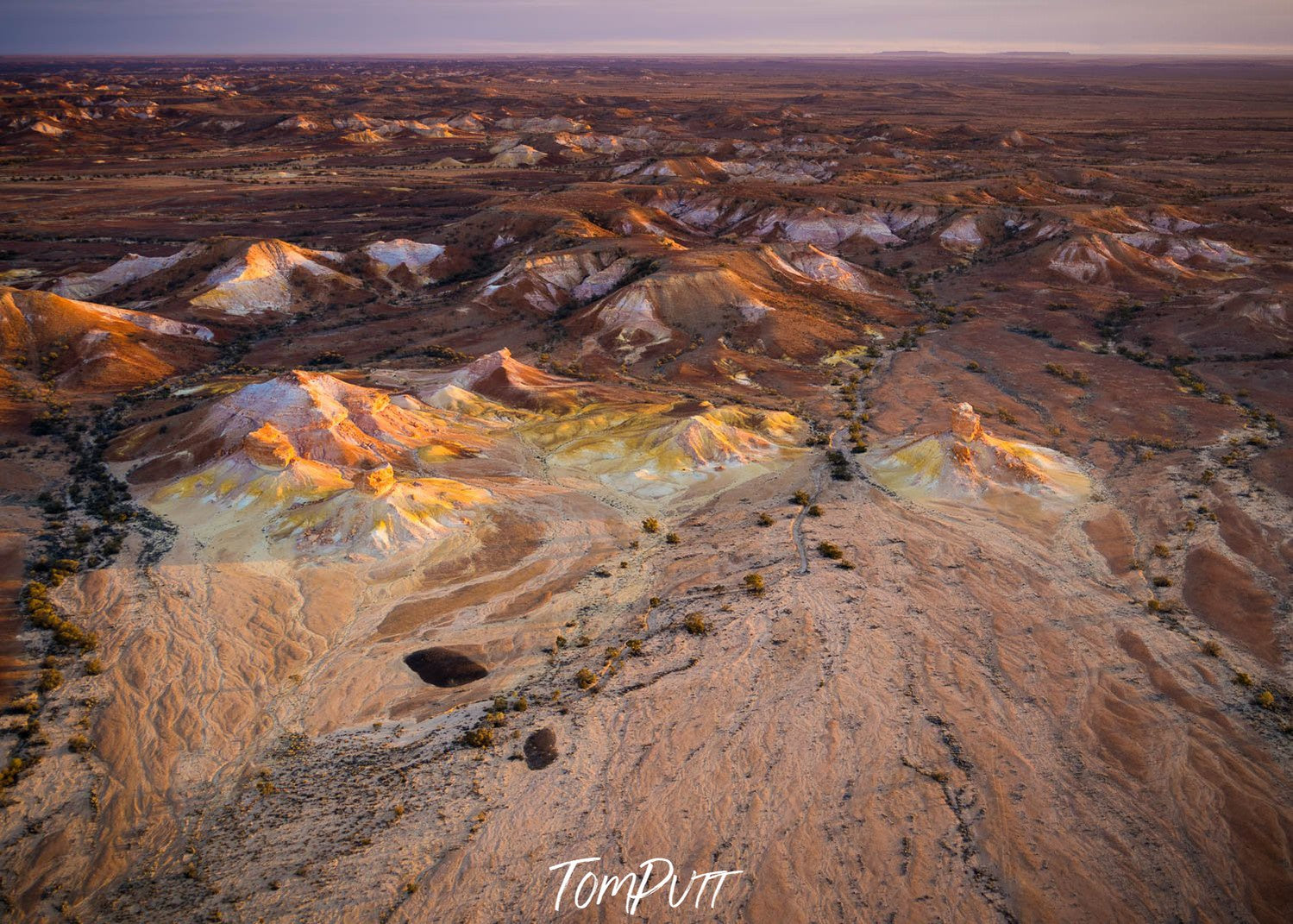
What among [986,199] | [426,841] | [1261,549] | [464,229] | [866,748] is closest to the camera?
[426,841]

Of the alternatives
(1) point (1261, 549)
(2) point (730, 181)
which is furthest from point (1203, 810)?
(2) point (730, 181)

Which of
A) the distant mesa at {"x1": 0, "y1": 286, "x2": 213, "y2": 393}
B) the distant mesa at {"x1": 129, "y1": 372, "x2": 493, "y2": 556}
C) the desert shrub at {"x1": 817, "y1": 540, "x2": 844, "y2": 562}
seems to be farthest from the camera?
the distant mesa at {"x1": 0, "y1": 286, "x2": 213, "y2": 393}

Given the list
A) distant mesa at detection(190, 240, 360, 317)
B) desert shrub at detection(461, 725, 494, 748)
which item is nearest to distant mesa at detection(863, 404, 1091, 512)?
desert shrub at detection(461, 725, 494, 748)

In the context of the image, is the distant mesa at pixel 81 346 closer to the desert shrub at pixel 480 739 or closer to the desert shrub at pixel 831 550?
the desert shrub at pixel 480 739

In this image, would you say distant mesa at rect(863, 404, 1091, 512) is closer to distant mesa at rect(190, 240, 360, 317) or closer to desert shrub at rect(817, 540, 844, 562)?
desert shrub at rect(817, 540, 844, 562)

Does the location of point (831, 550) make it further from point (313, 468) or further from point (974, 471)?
point (313, 468)

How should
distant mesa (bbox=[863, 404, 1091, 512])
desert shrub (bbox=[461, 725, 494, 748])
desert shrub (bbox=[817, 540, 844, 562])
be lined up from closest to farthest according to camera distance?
1. desert shrub (bbox=[461, 725, 494, 748])
2. desert shrub (bbox=[817, 540, 844, 562])
3. distant mesa (bbox=[863, 404, 1091, 512])

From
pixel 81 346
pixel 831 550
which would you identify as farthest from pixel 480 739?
pixel 81 346

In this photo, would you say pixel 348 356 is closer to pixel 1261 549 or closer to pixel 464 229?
pixel 464 229

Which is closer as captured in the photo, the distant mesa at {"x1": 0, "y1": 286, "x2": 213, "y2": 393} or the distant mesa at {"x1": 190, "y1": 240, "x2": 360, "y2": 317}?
the distant mesa at {"x1": 0, "y1": 286, "x2": 213, "y2": 393}

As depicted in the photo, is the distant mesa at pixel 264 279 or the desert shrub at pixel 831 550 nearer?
the desert shrub at pixel 831 550

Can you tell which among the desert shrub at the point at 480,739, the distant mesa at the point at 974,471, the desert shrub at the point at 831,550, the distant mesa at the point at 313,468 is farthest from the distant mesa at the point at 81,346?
the distant mesa at the point at 974,471
